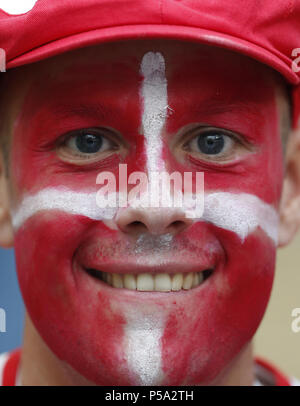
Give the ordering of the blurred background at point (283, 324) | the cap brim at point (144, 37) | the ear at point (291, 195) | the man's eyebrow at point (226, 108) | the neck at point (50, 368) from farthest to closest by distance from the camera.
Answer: the blurred background at point (283, 324) → the ear at point (291, 195) → the neck at point (50, 368) → the man's eyebrow at point (226, 108) → the cap brim at point (144, 37)

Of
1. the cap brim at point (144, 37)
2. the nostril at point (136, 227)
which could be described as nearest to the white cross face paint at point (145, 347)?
the nostril at point (136, 227)

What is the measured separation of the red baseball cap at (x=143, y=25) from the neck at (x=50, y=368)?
721 millimetres

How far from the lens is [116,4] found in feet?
4.58

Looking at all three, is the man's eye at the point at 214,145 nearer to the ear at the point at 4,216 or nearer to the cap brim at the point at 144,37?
the cap brim at the point at 144,37

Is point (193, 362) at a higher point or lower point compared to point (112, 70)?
lower

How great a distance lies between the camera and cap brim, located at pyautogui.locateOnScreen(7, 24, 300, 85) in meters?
1.38

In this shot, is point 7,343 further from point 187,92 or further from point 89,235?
point 187,92

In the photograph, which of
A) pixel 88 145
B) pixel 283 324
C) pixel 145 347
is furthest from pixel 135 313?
pixel 283 324

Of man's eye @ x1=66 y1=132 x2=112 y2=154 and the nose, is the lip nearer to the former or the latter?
the nose

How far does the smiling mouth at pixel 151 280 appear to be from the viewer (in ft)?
4.89

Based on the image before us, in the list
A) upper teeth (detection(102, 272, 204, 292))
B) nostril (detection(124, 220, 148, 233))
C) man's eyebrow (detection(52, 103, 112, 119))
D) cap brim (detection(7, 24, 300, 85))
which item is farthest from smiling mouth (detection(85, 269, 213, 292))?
cap brim (detection(7, 24, 300, 85))

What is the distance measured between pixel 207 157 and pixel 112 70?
0.96 feet

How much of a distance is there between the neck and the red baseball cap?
721 millimetres
